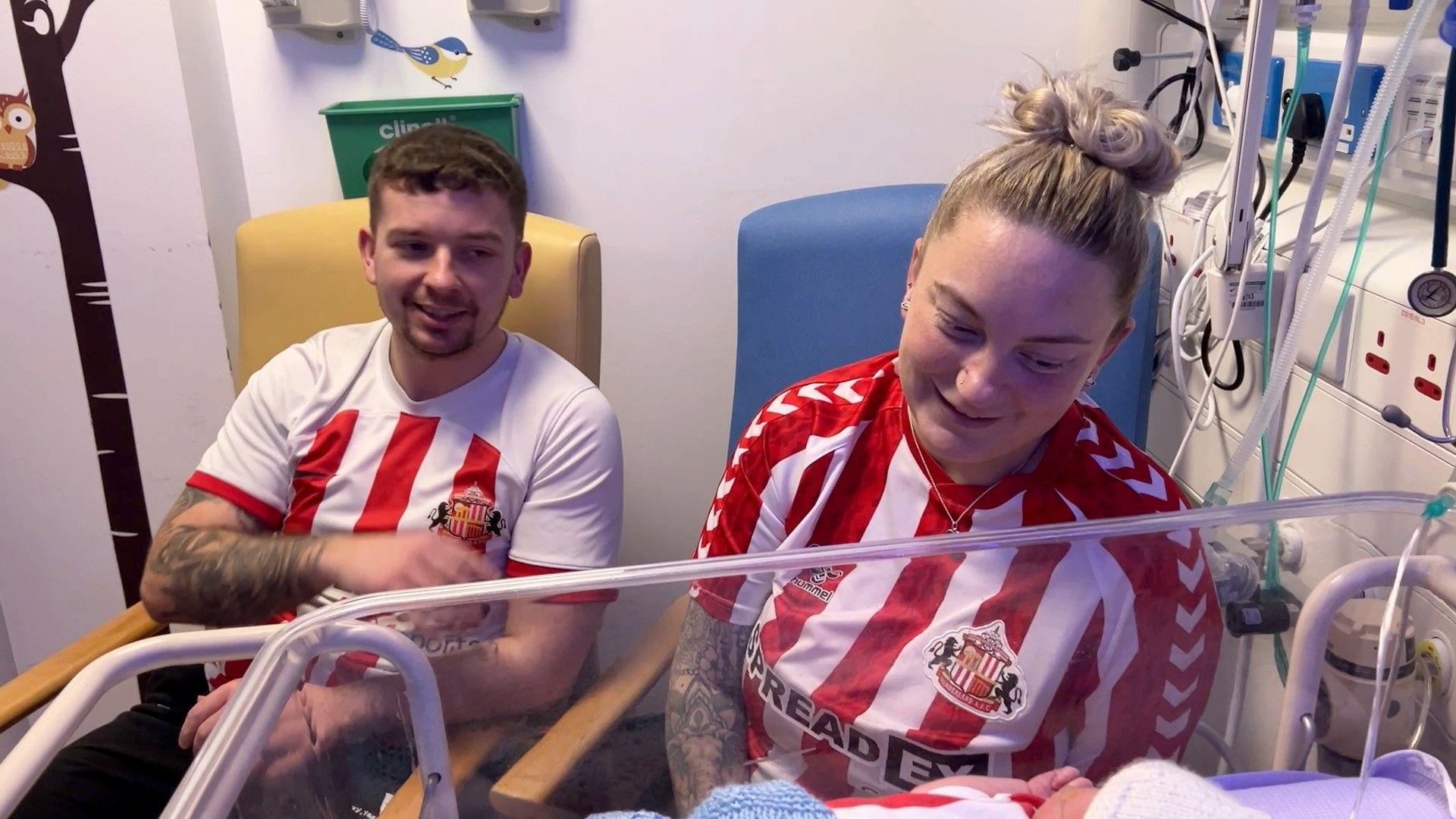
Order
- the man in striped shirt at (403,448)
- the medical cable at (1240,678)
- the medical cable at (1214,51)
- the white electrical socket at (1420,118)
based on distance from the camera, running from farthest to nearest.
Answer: the medical cable at (1214,51), the man in striped shirt at (403,448), the white electrical socket at (1420,118), the medical cable at (1240,678)

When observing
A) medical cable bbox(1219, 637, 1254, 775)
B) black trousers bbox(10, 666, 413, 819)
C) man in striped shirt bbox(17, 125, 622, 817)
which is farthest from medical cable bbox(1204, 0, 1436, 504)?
black trousers bbox(10, 666, 413, 819)

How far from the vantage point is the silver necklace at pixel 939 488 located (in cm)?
106

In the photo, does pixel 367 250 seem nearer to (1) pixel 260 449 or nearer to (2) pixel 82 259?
(1) pixel 260 449

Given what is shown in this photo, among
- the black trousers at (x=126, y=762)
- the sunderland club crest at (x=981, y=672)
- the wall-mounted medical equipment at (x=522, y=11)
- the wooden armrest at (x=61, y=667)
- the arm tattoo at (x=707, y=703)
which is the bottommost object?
the black trousers at (x=126, y=762)

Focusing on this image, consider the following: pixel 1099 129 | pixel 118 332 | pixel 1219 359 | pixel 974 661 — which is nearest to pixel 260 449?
pixel 118 332

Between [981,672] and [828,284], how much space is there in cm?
81

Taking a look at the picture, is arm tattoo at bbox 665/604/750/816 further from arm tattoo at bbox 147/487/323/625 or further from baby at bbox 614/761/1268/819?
arm tattoo at bbox 147/487/323/625

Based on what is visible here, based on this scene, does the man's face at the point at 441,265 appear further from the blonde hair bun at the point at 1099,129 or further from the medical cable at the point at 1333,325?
the medical cable at the point at 1333,325

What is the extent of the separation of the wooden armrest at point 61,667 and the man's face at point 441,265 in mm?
592

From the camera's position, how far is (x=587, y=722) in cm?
84

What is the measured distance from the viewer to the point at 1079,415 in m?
1.11

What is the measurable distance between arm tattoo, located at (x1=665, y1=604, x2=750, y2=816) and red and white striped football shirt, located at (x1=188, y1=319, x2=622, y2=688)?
20.1 inches

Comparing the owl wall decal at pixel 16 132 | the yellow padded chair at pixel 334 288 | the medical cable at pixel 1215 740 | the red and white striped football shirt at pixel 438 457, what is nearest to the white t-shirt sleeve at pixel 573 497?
the red and white striped football shirt at pixel 438 457

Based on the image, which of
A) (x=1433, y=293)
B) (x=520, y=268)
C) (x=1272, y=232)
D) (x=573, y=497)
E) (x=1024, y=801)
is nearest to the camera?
(x=1024, y=801)
